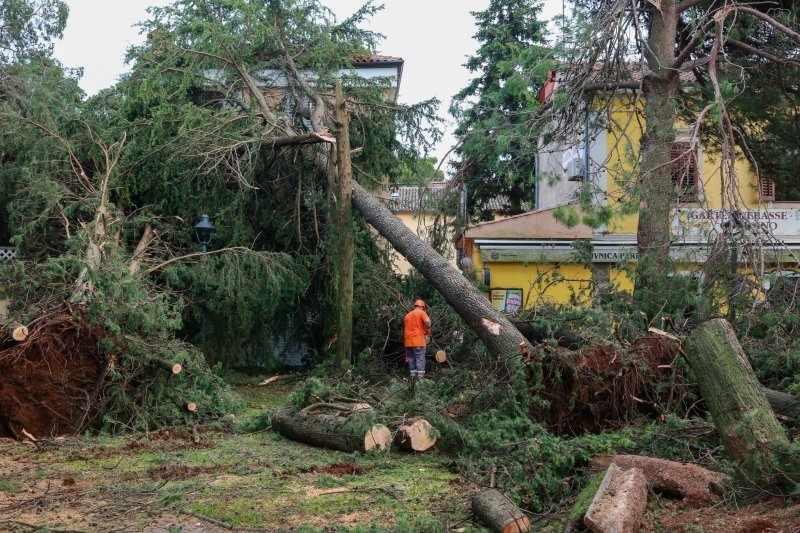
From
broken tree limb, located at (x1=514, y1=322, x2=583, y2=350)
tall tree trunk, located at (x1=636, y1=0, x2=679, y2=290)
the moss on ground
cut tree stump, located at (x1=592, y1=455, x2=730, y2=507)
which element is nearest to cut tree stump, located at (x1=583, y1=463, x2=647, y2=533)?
cut tree stump, located at (x1=592, y1=455, x2=730, y2=507)

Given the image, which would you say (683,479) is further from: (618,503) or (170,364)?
(170,364)

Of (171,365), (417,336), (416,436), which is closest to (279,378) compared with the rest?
(417,336)

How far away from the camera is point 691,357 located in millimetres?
6816

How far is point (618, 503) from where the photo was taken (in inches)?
211

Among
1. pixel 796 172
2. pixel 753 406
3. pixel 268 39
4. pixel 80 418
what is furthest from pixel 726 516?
pixel 268 39

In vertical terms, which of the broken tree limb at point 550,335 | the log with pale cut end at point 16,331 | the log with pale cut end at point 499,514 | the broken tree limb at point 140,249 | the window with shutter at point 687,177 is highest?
the window with shutter at point 687,177

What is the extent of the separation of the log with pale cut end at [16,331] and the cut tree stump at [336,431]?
309 centimetres

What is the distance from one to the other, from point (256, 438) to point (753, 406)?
567 centimetres

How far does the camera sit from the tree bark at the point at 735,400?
5711mm

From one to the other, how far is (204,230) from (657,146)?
23.5 ft

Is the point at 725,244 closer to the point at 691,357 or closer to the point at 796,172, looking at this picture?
the point at 691,357

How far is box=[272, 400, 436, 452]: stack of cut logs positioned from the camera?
8.53 meters

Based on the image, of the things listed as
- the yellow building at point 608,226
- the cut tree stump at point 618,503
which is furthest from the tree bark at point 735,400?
the yellow building at point 608,226

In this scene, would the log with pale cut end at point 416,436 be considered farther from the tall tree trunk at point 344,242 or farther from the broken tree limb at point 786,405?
the tall tree trunk at point 344,242
